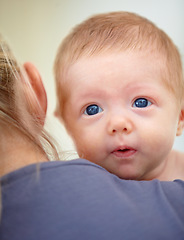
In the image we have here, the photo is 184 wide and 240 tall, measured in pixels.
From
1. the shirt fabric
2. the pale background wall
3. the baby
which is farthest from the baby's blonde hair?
the pale background wall

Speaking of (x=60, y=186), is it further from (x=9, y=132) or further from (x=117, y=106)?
(x=117, y=106)

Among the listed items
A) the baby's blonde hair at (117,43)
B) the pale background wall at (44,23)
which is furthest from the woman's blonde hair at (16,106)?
the pale background wall at (44,23)

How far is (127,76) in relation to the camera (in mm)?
1023

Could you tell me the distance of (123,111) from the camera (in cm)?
101

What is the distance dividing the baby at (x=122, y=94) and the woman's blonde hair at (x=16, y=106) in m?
0.22

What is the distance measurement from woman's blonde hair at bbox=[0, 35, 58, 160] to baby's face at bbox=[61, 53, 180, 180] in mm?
204

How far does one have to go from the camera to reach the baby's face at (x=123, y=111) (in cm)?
101

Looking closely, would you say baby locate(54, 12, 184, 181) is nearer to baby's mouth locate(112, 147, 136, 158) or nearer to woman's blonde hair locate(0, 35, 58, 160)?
baby's mouth locate(112, 147, 136, 158)

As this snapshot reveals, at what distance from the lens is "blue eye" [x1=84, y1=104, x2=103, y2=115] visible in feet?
3.47

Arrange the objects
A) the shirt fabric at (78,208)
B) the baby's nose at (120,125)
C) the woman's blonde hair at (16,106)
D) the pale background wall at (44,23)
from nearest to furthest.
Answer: the shirt fabric at (78,208) < the woman's blonde hair at (16,106) < the baby's nose at (120,125) < the pale background wall at (44,23)

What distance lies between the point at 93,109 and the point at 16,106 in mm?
337

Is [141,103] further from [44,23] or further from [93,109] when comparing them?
[44,23]

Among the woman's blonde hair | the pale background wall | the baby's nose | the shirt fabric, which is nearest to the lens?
the shirt fabric

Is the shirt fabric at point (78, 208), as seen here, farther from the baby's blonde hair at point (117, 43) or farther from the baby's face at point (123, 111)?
the baby's blonde hair at point (117, 43)
